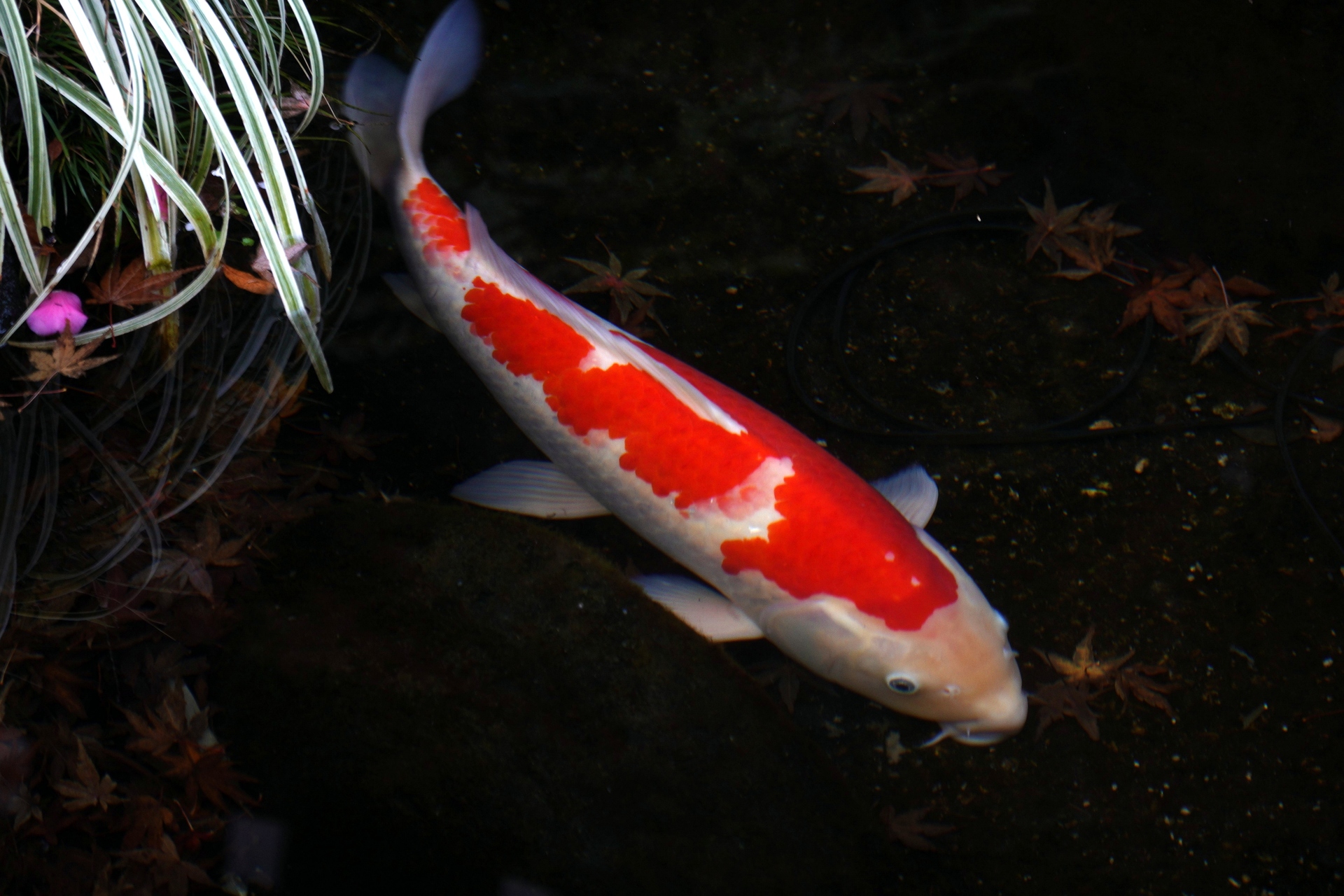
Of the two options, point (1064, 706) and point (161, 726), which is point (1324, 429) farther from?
point (161, 726)

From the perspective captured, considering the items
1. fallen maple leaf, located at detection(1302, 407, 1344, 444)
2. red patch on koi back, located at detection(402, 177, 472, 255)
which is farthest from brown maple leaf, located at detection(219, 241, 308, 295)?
fallen maple leaf, located at detection(1302, 407, 1344, 444)

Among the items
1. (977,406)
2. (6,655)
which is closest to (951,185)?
(977,406)

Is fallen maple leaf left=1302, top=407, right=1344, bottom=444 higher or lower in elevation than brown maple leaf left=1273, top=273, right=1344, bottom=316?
lower

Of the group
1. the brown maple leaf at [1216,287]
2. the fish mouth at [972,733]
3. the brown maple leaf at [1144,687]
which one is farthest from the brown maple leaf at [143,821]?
the brown maple leaf at [1216,287]

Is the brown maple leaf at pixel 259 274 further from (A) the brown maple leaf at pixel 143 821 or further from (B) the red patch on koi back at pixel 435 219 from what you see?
(A) the brown maple leaf at pixel 143 821

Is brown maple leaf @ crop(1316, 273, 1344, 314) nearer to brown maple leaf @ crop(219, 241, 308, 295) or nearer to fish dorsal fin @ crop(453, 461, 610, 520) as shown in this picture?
fish dorsal fin @ crop(453, 461, 610, 520)

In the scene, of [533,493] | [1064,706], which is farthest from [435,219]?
[1064,706]

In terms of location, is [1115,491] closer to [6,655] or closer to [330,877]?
[330,877]
